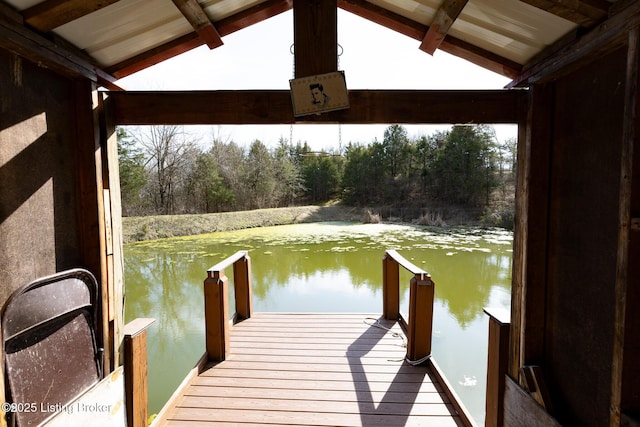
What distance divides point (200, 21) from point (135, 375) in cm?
167

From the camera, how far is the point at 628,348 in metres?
0.88

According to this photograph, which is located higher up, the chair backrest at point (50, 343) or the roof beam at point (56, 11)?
the roof beam at point (56, 11)

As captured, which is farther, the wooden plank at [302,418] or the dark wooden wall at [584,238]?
the wooden plank at [302,418]

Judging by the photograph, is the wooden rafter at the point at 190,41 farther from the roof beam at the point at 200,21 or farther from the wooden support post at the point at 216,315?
the wooden support post at the point at 216,315

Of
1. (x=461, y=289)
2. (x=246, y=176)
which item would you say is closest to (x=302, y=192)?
(x=246, y=176)

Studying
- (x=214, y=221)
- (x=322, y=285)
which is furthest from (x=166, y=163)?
(x=322, y=285)

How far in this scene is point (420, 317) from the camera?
221 centimetres

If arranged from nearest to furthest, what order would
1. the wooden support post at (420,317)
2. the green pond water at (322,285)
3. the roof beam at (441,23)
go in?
the roof beam at (441,23) < the wooden support post at (420,317) < the green pond water at (322,285)

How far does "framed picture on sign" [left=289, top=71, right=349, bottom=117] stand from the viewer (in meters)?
1.52

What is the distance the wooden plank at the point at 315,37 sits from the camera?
160cm

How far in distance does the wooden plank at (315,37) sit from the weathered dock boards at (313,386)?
6.00 feet

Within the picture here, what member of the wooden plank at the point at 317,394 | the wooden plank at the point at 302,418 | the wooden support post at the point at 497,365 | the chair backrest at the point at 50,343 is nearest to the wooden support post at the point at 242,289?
the wooden plank at the point at 317,394

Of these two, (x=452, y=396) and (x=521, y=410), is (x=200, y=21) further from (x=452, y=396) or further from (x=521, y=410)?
(x=452, y=396)

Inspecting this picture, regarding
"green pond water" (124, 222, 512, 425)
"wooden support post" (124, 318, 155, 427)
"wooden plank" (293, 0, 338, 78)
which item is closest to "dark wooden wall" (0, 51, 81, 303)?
"wooden support post" (124, 318, 155, 427)
